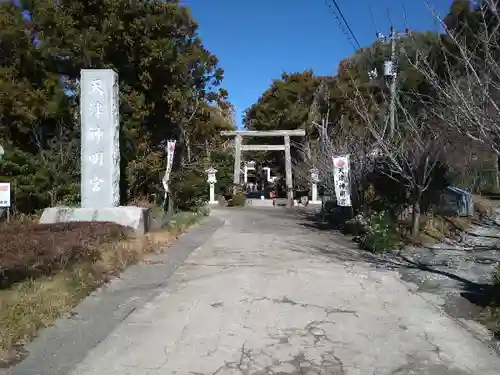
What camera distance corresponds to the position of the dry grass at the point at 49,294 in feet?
16.4

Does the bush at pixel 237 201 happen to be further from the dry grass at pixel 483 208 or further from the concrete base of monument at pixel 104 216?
the concrete base of monument at pixel 104 216

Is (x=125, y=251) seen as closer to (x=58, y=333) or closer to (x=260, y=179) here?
→ (x=58, y=333)

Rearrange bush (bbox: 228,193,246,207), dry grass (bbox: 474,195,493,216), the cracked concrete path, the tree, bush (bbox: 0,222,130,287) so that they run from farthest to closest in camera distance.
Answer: bush (bbox: 228,193,246,207) < dry grass (bbox: 474,195,493,216) < the tree < bush (bbox: 0,222,130,287) < the cracked concrete path

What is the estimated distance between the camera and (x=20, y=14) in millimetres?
16641

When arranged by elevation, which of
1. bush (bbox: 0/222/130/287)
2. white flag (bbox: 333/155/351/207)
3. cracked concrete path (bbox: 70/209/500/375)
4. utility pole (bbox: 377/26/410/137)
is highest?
utility pole (bbox: 377/26/410/137)

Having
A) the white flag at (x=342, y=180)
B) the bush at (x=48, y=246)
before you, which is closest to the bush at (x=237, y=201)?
the white flag at (x=342, y=180)

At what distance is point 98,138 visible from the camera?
12.8 meters

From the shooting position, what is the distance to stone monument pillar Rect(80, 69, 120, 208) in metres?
12.8

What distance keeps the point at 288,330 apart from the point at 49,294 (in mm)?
2961

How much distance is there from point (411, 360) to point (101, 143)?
994 cm

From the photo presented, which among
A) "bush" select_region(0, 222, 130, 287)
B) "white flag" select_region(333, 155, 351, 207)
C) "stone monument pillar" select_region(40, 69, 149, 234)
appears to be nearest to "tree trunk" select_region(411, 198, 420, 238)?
"white flag" select_region(333, 155, 351, 207)

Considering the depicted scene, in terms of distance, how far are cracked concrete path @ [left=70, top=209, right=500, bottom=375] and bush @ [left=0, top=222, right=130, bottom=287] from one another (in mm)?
1626

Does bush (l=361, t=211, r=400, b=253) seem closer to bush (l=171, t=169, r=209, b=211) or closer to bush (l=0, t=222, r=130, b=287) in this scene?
bush (l=0, t=222, r=130, b=287)

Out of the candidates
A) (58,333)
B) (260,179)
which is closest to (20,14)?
(58,333)
